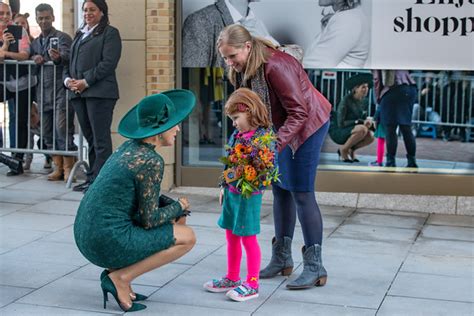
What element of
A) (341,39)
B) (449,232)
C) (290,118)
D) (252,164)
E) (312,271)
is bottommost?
(449,232)

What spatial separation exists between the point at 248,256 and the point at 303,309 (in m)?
0.47

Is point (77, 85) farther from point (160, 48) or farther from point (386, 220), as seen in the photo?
point (386, 220)

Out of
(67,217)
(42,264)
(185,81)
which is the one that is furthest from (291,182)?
(185,81)

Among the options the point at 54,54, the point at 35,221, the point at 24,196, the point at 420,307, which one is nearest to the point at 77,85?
the point at 54,54

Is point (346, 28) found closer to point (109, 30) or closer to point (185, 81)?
point (185, 81)

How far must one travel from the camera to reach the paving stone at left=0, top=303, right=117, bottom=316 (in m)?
5.47

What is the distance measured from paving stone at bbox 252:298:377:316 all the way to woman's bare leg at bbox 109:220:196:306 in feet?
1.97

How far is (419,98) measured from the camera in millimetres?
9125

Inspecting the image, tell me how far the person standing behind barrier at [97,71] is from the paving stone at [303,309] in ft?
13.8

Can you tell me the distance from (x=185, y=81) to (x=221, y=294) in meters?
4.11

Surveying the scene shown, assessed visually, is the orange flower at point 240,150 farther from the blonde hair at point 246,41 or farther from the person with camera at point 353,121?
the person with camera at point 353,121

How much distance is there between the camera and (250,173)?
5656 millimetres

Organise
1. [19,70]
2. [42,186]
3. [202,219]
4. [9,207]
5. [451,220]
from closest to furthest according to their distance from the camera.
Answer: [202,219] < [451,220] < [9,207] < [42,186] < [19,70]

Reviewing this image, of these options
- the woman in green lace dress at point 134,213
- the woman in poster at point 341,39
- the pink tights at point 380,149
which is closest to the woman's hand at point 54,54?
the woman in poster at point 341,39
